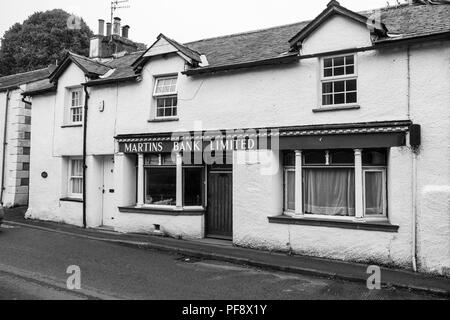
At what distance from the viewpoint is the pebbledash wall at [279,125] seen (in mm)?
8422

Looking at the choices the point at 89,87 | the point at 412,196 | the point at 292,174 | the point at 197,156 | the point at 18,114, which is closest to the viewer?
the point at 412,196

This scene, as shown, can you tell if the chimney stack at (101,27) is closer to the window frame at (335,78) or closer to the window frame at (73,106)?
the window frame at (73,106)

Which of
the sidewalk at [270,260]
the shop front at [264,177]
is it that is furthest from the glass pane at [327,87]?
the sidewalk at [270,260]

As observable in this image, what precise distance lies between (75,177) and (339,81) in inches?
386

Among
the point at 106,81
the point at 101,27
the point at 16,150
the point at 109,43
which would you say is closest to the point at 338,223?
the point at 106,81

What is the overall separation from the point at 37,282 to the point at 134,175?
20.0 ft

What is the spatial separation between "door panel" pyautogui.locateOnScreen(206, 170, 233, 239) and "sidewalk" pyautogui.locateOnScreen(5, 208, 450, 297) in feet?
1.65

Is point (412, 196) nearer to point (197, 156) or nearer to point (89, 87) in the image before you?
point (197, 156)

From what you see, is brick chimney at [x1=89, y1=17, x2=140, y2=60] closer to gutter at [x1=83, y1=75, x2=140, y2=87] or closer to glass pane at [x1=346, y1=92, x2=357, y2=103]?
gutter at [x1=83, y1=75, x2=140, y2=87]

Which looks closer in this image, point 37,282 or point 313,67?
point 37,282

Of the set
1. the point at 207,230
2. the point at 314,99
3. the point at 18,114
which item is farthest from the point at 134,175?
the point at 18,114

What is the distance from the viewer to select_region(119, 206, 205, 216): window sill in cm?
1162

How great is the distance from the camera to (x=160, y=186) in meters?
12.5

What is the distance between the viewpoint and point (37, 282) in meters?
7.24
